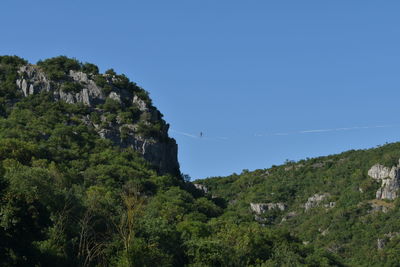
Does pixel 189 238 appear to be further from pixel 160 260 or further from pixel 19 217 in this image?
pixel 19 217

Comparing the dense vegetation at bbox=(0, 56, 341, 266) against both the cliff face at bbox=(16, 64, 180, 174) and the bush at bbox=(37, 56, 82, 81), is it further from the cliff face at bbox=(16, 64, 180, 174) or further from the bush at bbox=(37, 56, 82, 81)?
the cliff face at bbox=(16, 64, 180, 174)

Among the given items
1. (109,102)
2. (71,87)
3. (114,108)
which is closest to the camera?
(114,108)

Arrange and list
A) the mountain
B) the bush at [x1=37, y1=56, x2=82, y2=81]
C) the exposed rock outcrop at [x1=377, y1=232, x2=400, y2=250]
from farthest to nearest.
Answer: the exposed rock outcrop at [x1=377, y1=232, x2=400, y2=250] → the bush at [x1=37, y1=56, x2=82, y2=81] → the mountain

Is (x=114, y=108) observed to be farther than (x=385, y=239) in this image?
No

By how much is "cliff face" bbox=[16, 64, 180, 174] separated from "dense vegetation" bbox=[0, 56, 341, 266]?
26.6 inches

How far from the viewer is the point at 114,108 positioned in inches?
4779

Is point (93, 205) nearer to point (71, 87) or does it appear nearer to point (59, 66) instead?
point (71, 87)

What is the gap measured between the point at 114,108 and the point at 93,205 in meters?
57.7

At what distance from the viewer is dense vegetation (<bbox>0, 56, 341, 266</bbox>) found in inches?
2083

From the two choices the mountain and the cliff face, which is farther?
the mountain

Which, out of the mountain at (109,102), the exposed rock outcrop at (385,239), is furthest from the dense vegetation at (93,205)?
the exposed rock outcrop at (385,239)

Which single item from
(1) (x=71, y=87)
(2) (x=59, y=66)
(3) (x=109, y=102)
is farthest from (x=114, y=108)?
(2) (x=59, y=66)

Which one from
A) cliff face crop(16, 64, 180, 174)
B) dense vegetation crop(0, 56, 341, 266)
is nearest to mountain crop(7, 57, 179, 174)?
cliff face crop(16, 64, 180, 174)

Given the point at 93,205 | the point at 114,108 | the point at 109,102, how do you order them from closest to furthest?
the point at 93,205, the point at 114,108, the point at 109,102
